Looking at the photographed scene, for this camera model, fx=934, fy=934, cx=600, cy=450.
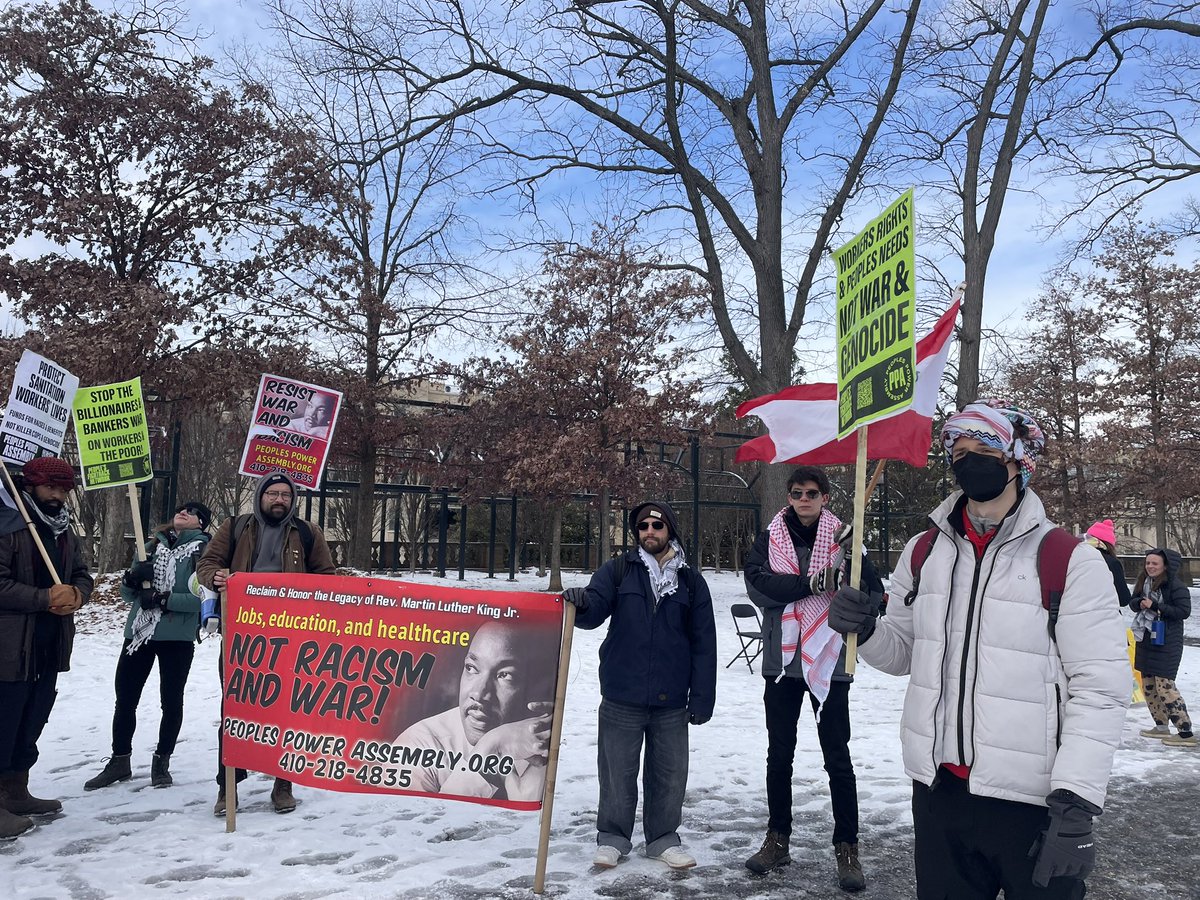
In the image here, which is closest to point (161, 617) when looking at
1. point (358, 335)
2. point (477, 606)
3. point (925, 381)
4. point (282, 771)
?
point (282, 771)

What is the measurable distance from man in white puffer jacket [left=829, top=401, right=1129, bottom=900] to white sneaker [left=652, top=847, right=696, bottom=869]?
1946 mm

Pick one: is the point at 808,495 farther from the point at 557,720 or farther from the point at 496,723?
the point at 496,723

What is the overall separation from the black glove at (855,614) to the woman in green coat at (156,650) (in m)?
4.58

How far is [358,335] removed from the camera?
1841cm

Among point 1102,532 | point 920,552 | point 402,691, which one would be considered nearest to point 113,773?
point 402,691

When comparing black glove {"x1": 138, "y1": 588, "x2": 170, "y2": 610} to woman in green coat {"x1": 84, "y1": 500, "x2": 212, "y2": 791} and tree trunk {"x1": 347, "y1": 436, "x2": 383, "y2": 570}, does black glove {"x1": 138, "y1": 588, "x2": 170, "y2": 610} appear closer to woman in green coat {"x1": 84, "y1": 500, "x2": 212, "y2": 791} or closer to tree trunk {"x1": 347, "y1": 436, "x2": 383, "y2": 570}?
woman in green coat {"x1": 84, "y1": 500, "x2": 212, "y2": 791}

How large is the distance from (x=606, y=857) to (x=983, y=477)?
295 centimetres

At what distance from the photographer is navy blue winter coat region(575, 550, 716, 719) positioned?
491 cm

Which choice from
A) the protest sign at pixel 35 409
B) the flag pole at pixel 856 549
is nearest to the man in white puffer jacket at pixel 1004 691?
the flag pole at pixel 856 549

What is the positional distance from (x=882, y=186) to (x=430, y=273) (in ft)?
30.3

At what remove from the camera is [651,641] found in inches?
195

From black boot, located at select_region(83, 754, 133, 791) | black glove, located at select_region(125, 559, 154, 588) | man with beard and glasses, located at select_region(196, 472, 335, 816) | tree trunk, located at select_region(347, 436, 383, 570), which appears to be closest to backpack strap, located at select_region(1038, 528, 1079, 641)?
man with beard and glasses, located at select_region(196, 472, 335, 816)

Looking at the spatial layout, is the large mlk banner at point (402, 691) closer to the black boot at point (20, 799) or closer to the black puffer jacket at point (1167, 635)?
the black boot at point (20, 799)

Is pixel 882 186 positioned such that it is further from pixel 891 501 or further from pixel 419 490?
pixel 891 501
